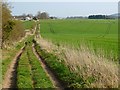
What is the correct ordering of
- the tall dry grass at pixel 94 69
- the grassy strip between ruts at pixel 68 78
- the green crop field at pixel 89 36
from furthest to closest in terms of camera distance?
the green crop field at pixel 89 36, the grassy strip between ruts at pixel 68 78, the tall dry grass at pixel 94 69

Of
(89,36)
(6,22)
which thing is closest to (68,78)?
(6,22)

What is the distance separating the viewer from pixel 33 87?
53.7ft

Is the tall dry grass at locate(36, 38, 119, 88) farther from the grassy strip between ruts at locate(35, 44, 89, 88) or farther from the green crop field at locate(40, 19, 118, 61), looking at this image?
Answer: the green crop field at locate(40, 19, 118, 61)

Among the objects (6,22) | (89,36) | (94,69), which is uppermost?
(94,69)

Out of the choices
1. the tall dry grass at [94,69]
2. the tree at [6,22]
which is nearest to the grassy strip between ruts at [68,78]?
the tall dry grass at [94,69]

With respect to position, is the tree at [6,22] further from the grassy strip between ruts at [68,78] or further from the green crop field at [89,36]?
the grassy strip between ruts at [68,78]

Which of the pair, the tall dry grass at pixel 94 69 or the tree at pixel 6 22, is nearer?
the tall dry grass at pixel 94 69

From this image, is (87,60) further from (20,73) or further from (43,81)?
(20,73)

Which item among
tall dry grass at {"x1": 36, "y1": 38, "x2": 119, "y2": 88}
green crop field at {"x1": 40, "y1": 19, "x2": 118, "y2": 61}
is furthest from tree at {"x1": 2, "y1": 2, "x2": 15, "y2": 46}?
tall dry grass at {"x1": 36, "y1": 38, "x2": 119, "y2": 88}

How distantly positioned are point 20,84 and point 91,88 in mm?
4110

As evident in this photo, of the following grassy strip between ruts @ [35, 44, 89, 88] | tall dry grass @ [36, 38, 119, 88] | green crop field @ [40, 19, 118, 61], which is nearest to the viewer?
tall dry grass @ [36, 38, 119, 88]

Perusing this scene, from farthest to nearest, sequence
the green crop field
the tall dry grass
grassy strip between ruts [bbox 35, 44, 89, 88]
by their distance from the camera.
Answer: the green crop field < grassy strip between ruts [bbox 35, 44, 89, 88] < the tall dry grass

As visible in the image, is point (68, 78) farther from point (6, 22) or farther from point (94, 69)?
point (6, 22)

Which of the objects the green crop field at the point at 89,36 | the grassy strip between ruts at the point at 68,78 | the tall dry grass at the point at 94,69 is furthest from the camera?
the green crop field at the point at 89,36
